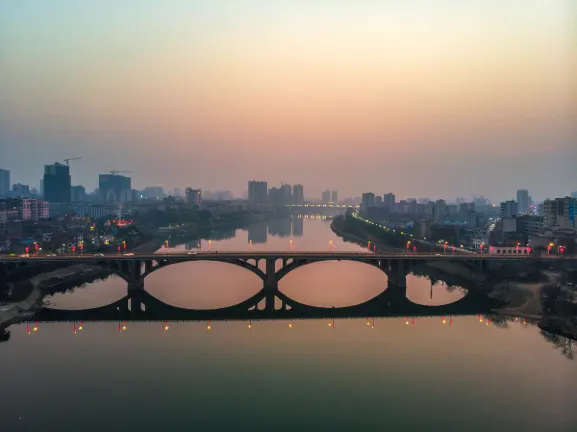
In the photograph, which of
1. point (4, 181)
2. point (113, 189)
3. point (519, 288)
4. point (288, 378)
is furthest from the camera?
point (113, 189)

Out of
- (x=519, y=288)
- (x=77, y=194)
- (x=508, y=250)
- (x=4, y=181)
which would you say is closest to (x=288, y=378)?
(x=519, y=288)

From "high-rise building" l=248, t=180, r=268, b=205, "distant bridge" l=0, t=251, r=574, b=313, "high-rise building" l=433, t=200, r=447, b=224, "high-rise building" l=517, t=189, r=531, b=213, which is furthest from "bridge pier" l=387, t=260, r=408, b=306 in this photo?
"high-rise building" l=248, t=180, r=268, b=205

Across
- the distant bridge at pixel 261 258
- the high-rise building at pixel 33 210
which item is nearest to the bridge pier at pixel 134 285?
the distant bridge at pixel 261 258

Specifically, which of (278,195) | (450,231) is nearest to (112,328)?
(450,231)

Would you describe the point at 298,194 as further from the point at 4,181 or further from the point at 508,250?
the point at 508,250

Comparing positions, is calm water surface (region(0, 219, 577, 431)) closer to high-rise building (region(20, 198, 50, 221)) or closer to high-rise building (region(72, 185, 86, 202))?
high-rise building (region(20, 198, 50, 221))

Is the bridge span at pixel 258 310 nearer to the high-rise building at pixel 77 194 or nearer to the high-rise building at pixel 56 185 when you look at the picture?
the high-rise building at pixel 56 185
